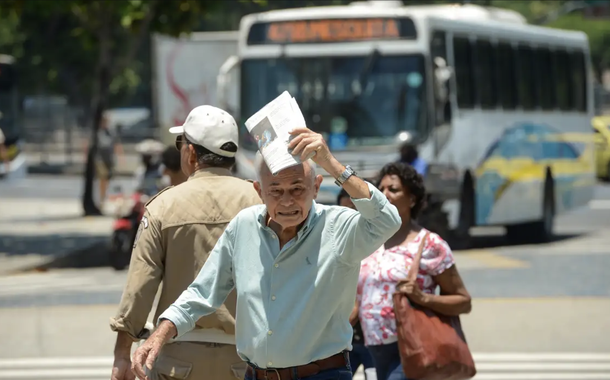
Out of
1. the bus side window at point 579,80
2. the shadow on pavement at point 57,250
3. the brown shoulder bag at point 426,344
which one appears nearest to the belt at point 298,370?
the brown shoulder bag at point 426,344

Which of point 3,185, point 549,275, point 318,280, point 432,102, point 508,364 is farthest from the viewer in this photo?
point 3,185

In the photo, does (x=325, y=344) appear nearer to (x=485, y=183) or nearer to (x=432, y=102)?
(x=432, y=102)

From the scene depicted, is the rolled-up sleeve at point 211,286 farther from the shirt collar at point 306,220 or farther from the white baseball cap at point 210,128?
the white baseball cap at point 210,128

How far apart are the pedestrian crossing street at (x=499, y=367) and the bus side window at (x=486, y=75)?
877 centimetres

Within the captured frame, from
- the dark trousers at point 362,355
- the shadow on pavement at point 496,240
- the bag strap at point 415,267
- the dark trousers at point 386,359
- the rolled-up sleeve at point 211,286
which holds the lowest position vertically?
the shadow on pavement at point 496,240

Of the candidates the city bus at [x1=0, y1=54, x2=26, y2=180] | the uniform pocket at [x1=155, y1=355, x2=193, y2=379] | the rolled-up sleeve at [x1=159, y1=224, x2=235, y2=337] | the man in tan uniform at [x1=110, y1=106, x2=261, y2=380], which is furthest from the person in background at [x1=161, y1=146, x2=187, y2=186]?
the city bus at [x1=0, y1=54, x2=26, y2=180]

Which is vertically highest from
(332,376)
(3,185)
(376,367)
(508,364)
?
(332,376)

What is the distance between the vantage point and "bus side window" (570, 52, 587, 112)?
22.0 metres

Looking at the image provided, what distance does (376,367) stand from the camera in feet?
20.1

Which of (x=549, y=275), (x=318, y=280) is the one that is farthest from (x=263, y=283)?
(x=549, y=275)

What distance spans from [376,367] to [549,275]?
989 cm

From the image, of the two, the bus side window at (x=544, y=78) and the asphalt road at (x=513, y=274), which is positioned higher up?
the bus side window at (x=544, y=78)

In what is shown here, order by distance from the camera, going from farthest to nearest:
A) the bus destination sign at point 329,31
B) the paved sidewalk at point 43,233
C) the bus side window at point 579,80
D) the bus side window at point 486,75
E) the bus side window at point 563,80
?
1. the bus side window at point 579,80
2. the bus side window at point 563,80
3. the bus side window at point 486,75
4. the paved sidewalk at point 43,233
5. the bus destination sign at point 329,31

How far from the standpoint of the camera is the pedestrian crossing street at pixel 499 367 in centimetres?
975
